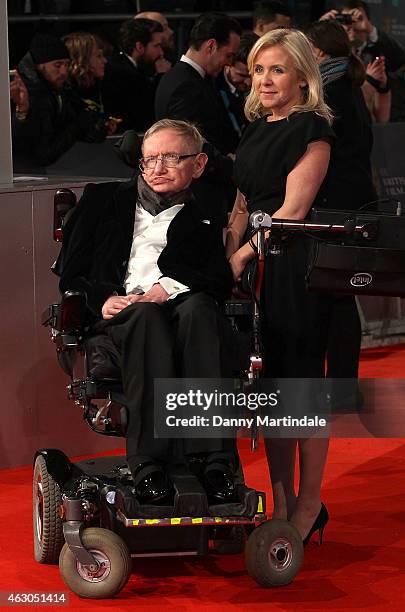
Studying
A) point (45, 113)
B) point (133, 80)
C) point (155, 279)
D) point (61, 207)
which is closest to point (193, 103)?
point (45, 113)

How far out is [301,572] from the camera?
442 centimetres

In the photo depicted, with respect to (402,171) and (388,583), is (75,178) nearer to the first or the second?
(388,583)

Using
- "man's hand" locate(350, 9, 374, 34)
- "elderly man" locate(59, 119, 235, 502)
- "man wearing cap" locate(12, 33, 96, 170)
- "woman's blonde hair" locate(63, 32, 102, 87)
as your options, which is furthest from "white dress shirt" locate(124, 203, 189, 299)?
"man's hand" locate(350, 9, 374, 34)

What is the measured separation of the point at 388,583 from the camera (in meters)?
4.31

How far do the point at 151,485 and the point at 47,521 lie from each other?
1.92 feet

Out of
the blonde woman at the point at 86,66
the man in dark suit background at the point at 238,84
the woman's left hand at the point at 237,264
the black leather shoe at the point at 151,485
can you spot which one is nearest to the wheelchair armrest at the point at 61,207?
the woman's left hand at the point at 237,264

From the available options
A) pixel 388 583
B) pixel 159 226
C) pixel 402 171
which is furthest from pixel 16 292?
pixel 402 171

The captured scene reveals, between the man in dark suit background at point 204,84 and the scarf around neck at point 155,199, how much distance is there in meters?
2.42

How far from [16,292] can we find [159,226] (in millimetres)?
Answer: 1366

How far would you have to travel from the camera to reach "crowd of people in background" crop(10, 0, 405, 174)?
7.10m

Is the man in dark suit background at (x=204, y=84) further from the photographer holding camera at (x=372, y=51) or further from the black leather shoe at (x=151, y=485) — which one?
the black leather shoe at (x=151, y=485)

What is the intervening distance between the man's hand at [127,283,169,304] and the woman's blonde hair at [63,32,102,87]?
4718 millimetres

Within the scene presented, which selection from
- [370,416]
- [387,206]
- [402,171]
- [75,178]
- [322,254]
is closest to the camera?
[322,254]

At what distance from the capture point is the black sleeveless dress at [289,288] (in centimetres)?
441
